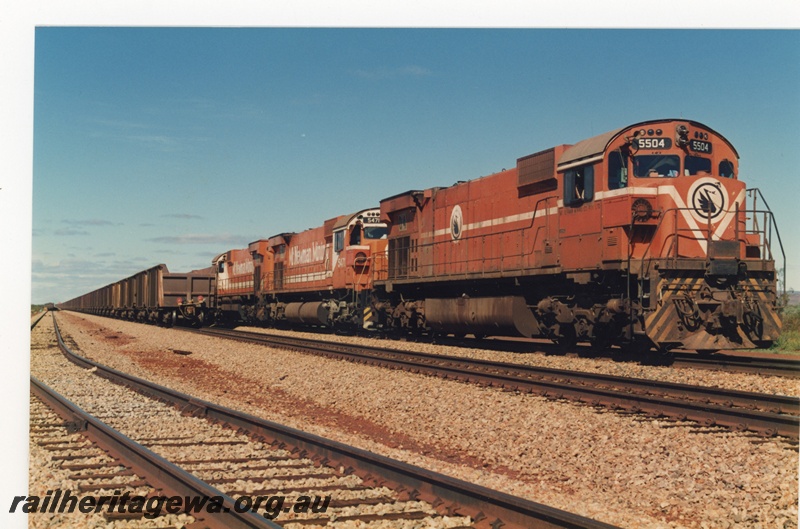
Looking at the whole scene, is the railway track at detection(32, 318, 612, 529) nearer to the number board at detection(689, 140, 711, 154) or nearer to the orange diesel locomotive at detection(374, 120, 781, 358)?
the orange diesel locomotive at detection(374, 120, 781, 358)

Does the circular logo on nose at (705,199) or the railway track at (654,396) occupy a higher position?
the circular logo on nose at (705,199)

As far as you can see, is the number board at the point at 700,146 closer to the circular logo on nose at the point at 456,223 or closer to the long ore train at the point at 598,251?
the long ore train at the point at 598,251

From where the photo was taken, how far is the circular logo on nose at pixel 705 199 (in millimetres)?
12750

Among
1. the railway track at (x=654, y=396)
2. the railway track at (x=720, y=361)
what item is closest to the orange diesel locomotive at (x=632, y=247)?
the railway track at (x=720, y=361)

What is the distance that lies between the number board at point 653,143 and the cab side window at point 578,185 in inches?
37.2

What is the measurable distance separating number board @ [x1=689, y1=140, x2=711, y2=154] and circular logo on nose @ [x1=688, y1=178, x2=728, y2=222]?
563 mm

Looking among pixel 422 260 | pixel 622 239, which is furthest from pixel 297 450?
pixel 422 260

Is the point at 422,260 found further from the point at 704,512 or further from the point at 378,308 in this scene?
the point at 704,512

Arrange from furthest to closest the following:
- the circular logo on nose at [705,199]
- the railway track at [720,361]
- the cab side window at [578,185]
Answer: the cab side window at [578,185] < the circular logo on nose at [705,199] < the railway track at [720,361]

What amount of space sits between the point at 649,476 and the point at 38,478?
5030mm

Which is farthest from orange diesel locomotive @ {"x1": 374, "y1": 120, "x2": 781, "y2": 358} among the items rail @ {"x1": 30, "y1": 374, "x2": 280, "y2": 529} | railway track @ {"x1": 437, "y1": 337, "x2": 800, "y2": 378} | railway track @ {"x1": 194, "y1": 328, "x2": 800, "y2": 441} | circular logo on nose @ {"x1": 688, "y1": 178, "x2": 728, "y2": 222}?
rail @ {"x1": 30, "y1": 374, "x2": 280, "y2": 529}

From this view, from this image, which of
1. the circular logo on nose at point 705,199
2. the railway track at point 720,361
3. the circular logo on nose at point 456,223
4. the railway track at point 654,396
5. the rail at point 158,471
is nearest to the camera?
the rail at point 158,471

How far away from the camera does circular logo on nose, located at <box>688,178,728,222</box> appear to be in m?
12.8

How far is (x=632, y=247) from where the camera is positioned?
12875mm
